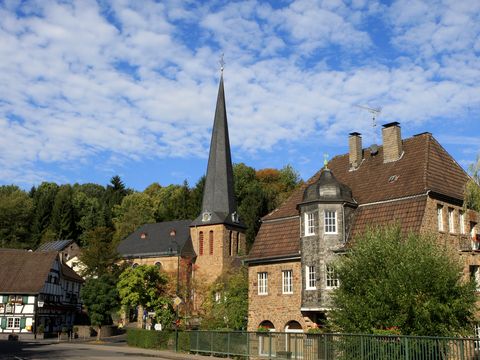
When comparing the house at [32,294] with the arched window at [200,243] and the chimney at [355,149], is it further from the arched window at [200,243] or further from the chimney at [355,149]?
the chimney at [355,149]

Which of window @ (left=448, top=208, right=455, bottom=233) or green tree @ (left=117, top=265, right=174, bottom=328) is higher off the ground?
window @ (left=448, top=208, right=455, bottom=233)

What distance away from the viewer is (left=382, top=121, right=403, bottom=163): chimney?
3250 cm

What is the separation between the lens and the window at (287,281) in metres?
32.4

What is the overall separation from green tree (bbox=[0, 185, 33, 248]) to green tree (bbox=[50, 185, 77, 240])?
4.32 meters

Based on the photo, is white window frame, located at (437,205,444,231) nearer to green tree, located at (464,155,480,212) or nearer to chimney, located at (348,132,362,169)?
green tree, located at (464,155,480,212)

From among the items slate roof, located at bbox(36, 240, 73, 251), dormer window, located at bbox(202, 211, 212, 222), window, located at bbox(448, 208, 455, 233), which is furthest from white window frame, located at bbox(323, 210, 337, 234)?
slate roof, located at bbox(36, 240, 73, 251)

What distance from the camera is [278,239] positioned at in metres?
34.0

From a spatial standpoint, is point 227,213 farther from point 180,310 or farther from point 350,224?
point 350,224

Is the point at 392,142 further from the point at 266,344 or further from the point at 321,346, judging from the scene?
the point at 321,346

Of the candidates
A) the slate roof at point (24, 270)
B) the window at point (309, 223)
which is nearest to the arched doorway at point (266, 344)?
the window at point (309, 223)

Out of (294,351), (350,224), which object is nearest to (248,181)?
(350,224)

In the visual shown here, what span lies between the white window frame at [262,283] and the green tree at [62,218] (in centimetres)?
7134

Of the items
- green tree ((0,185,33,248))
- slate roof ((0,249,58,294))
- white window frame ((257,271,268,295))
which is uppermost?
green tree ((0,185,33,248))

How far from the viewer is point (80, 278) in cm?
7031
